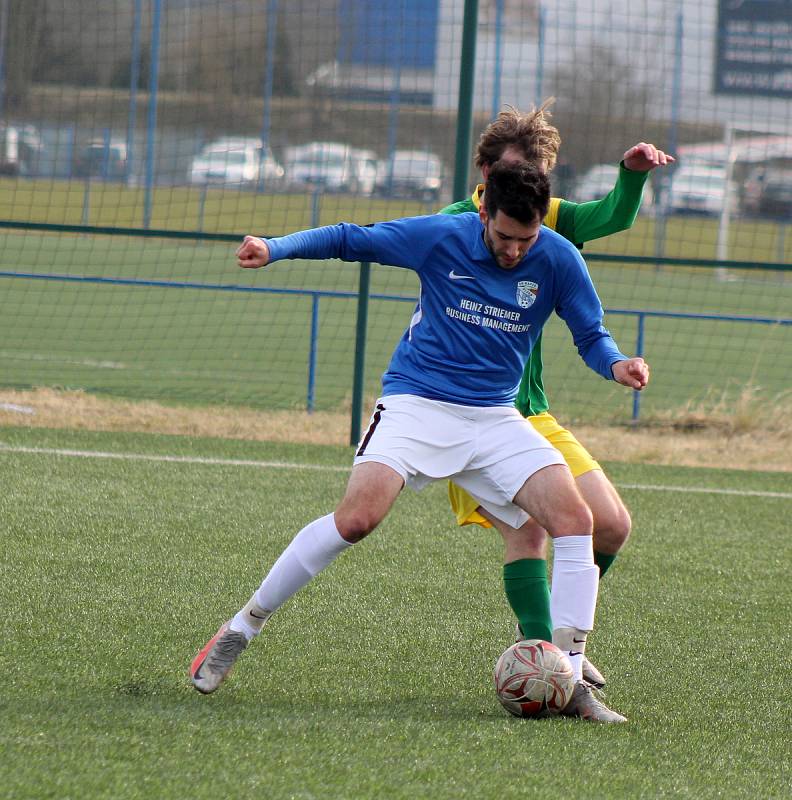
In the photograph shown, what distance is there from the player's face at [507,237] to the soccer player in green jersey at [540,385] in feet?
1.38

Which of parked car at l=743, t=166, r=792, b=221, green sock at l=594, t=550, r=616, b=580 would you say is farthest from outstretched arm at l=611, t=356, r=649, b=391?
parked car at l=743, t=166, r=792, b=221

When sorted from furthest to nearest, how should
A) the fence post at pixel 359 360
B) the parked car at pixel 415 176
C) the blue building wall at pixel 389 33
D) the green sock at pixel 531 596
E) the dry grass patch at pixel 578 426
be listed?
the parked car at pixel 415 176, the blue building wall at pixel 389 33, the dry grass patch at pixel 578 426, the fence post at pixel 359 360, the green sock at pixel 531 596

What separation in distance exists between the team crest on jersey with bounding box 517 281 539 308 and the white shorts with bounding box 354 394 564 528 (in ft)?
1.12

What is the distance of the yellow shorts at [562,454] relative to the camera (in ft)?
14.7

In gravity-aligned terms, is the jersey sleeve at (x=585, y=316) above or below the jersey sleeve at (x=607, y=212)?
below

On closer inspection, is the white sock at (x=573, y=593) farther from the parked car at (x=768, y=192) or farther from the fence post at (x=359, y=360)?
the parked car at (x=768, y=192)

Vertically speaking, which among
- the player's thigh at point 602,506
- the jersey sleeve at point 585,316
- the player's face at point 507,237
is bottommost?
the player's thigh at point 602,506

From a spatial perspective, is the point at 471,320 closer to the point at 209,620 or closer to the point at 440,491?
the point at 209,620

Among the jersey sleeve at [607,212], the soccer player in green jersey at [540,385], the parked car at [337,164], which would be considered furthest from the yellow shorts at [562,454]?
the parked car at [337,164]

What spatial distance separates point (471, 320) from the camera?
13.6ft

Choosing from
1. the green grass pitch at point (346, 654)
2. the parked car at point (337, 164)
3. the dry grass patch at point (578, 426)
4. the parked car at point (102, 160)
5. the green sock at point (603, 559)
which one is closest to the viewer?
the green grass pitch at point (346, 654)

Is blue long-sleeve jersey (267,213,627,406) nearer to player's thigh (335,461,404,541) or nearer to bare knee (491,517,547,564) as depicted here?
player's thigh (335,461,404,541)

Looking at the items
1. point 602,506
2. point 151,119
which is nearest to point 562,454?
point 602,506

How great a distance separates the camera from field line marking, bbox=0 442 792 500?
8281 mm
